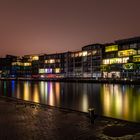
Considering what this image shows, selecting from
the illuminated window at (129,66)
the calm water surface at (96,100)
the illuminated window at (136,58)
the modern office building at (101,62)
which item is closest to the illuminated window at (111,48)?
the modern office building at (101,62)

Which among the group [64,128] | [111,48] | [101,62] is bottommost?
[64,128]

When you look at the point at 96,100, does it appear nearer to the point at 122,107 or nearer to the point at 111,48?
the point at 122,107

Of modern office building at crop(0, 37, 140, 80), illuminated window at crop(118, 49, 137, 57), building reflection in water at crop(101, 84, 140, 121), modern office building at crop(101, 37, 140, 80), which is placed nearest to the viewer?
building reflection in water at crop(101, 84, 140, 121)

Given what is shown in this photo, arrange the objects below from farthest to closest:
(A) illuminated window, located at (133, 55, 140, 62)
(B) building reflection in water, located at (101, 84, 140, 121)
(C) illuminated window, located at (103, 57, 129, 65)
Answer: (C) illuminated window, located at (103, 57, 129, 65) → (A) illuminated window, located at (133, 55, 140, 62) → (B) building reflection in water, located at (101, 84, 140, 121)

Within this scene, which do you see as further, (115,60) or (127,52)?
(115,60)

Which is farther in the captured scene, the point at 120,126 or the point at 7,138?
the point at 120,126

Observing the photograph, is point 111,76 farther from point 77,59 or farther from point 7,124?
point 7,124

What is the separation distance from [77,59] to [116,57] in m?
39.6

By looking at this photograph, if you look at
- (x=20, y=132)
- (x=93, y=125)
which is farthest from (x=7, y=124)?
(x=93, y=125)

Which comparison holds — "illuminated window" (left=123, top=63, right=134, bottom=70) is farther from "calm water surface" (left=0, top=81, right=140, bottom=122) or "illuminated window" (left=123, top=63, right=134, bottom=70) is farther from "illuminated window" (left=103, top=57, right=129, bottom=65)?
"calm water surface" (left=0, top=81, right=140, bottom=122)

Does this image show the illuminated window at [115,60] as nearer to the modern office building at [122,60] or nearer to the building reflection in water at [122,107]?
the modern office building at [122,60]

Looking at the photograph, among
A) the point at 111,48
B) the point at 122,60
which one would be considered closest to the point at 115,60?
the point at 122,60

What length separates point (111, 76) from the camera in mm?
140625

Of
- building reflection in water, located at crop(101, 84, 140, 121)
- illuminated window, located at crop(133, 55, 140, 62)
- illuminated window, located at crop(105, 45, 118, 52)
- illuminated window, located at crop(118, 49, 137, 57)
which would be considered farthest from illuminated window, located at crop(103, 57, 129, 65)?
building reflection in water, located at crop(101, 84, 140, 121)
